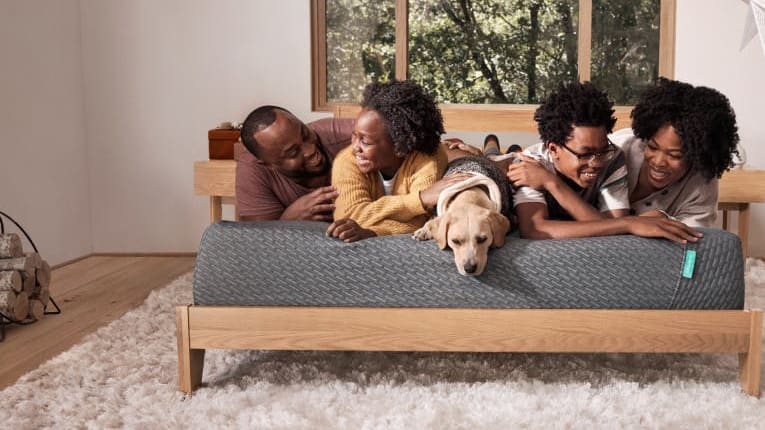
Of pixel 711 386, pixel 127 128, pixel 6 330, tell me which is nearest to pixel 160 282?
pixel 6 330

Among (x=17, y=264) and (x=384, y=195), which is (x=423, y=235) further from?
(x=17, y=264)

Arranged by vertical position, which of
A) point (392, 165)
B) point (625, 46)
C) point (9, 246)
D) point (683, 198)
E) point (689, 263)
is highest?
point (625, 46)

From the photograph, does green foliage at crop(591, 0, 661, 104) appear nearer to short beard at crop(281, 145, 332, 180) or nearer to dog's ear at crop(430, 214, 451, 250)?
short beard at crop(281, 145, 332, 180)

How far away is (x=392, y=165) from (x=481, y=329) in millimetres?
613

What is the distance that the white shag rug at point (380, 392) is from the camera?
180 cm

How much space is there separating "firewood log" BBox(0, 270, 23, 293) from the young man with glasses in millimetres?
1834

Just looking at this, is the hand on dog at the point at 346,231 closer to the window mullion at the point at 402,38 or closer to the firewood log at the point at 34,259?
the firewood log at the point at 34,259

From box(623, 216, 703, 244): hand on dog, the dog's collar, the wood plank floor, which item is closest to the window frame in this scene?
the wood plank floor

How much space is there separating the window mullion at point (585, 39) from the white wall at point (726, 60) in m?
0.49

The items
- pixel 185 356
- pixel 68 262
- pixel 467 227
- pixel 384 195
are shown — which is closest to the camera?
pixel 467 227

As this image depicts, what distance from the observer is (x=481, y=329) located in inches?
76.4

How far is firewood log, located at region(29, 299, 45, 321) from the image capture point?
113 inches

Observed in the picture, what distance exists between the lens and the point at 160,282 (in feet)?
12.0

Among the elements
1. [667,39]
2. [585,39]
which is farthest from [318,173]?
[667,39]
